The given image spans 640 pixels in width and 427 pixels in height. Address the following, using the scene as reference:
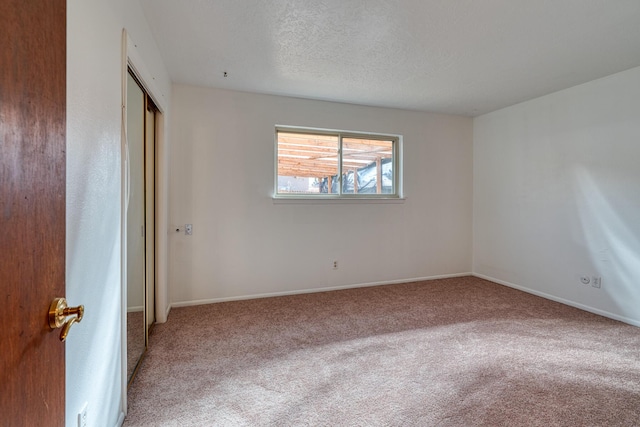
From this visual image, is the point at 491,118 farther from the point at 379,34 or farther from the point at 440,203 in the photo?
the point at 379,34

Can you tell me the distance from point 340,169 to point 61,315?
3643 mm

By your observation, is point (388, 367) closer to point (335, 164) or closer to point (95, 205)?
point (95, 205)

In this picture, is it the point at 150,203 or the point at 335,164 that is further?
the point at 335,164

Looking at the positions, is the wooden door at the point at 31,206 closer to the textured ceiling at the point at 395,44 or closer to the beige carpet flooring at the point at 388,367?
the beige carpet flooring at the point at 388,367

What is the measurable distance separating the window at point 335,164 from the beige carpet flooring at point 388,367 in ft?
5.17

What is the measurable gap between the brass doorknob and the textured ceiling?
2048 mm

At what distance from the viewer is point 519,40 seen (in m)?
2.45

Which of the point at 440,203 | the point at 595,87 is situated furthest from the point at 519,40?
the point at 440,203

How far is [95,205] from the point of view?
4.24 feet

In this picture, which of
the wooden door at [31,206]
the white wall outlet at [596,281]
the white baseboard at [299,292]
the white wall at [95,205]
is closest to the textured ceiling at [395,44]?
the white wall at [95,205]

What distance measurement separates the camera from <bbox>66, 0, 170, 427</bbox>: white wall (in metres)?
1.08

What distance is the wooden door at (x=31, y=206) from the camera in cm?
58

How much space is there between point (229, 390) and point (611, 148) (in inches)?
170

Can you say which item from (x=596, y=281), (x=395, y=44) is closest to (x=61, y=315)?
(x=395, y=44)
